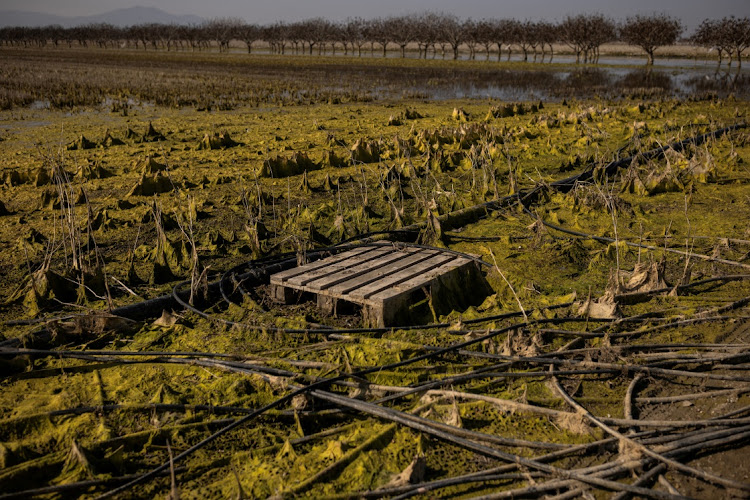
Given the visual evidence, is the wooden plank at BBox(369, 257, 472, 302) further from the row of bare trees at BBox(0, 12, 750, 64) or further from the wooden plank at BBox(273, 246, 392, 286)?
the row of bare trees at BBox(0, 12, 750, 64)

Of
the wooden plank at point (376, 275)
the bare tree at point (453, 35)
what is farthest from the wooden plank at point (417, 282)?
the bare tree at point (453, 35)

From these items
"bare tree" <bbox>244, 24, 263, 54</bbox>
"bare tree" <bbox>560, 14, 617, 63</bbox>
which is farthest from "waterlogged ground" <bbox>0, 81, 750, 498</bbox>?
"bare tree" <bbox>244, 24, 263, 54</bbox>

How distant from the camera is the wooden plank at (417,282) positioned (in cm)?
455

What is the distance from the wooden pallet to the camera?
15.0ft

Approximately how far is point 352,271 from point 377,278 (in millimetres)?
278

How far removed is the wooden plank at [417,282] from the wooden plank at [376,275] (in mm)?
194

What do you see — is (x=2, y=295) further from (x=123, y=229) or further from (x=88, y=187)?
(x=88, y=187)

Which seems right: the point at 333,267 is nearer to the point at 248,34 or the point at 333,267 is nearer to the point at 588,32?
the point at 588,32

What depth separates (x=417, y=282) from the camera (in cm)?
485

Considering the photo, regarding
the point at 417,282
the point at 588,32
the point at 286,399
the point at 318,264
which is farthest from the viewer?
the point at 588,32

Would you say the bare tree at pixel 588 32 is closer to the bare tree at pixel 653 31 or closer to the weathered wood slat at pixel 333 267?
the bare tree at pixel 653 31

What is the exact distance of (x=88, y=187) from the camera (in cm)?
904

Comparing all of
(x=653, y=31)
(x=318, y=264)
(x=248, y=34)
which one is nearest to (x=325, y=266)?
(x=318, y=264)

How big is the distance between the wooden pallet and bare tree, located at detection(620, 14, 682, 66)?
178 ft
